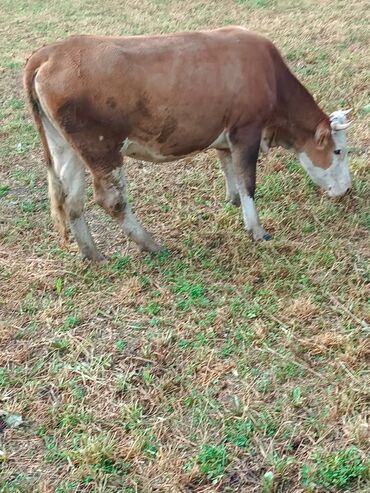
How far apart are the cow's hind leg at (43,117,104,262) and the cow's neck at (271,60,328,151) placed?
1.66 meters

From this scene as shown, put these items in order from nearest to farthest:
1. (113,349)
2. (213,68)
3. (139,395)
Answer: (139,395)
(113,349)
(213,68)

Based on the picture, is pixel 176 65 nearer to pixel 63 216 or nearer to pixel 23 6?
pixel 63 216

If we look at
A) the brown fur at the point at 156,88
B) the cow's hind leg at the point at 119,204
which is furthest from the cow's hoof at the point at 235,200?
the cow's hind leg at the point at 119,204

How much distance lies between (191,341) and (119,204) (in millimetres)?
1301

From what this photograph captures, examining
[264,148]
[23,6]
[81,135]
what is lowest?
[23,6]

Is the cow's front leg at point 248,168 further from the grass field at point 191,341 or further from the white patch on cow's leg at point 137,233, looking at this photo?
the white patch on cow's leg at point 137,233

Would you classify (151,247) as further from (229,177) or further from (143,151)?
(229,177)

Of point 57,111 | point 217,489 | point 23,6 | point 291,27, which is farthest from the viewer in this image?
point 23,6

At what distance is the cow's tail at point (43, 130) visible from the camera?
4.54 m

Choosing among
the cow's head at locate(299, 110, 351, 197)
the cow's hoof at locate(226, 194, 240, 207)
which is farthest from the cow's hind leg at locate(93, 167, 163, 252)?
the cow's head at locate(299, 110, 351, 197)

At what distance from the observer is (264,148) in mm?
5574

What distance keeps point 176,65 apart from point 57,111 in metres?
0.92

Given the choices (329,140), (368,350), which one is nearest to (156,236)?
(329,140)

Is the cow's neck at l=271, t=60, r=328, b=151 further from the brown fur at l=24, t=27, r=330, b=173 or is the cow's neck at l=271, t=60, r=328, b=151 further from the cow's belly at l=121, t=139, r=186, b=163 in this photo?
the cow's belly at l=121, t=139, r=186, b=163
